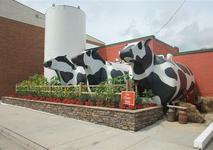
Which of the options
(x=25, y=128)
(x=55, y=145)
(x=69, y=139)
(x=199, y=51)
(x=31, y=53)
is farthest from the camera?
(x=31, y=53)

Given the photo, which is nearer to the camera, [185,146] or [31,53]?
[185,146]

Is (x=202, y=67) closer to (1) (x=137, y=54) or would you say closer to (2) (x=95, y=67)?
Result: (1) (x=137, y=54)

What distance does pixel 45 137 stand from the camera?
7.06 metres

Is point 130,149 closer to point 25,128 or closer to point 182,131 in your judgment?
point 182,131

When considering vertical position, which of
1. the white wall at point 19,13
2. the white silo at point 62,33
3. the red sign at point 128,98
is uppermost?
the white wall at point 19,13

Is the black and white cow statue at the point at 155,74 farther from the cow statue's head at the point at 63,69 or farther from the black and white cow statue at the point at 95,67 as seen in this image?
the cow statue's head at the point at 63,69

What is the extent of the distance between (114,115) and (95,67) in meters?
4.74

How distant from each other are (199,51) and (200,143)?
7598 mm

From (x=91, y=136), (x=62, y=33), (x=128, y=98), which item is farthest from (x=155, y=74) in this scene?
(x=62, y=33)

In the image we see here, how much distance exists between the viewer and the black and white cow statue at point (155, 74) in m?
9.59

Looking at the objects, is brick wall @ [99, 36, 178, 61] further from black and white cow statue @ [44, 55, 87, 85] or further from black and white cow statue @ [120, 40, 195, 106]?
black and white cow statue @ [120, 40, 195, 106]

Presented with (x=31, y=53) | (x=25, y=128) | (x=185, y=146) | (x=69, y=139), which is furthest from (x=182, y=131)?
(x=31, y=53)

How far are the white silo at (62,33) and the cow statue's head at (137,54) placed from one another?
10137mm

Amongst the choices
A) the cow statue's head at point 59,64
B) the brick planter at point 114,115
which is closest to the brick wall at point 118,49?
the cow statue's head at point 59,64
